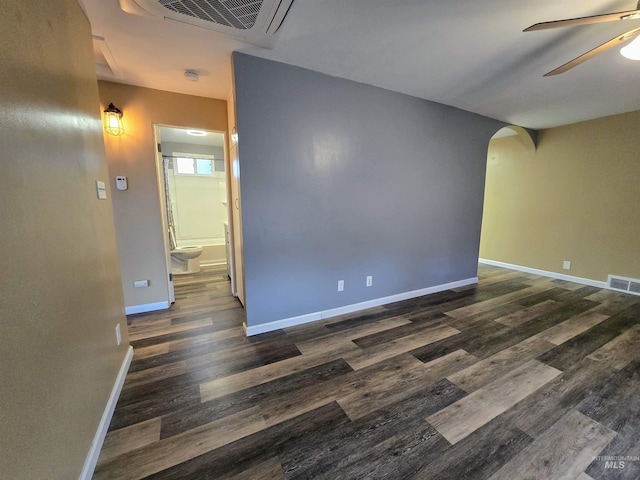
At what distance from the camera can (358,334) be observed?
7.88 ft

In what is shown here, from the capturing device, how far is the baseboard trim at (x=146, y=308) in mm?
2783

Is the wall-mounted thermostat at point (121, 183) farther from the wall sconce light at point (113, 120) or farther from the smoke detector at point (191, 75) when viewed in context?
the smoke detector at point (191, 75)

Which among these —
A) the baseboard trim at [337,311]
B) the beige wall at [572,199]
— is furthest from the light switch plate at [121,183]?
the beige wall at [572,199]

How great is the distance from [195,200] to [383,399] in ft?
17.0

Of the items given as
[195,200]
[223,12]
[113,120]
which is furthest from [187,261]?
[223,12]

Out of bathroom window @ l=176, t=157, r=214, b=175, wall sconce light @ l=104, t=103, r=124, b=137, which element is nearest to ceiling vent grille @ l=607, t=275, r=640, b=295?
wall sconce light @ l=104, t=103, r=124, b=137

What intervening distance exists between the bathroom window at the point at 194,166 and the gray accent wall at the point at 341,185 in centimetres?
350

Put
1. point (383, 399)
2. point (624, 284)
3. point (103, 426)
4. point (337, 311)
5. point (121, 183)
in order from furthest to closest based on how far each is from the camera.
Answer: point (624, 284)
point (337, 311)
point (121, 183)
point (383, 399)
point (103, 426)

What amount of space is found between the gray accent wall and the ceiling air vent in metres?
0.41

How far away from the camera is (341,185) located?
2598 mm

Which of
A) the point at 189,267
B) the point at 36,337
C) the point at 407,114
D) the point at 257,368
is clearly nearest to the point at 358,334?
the point at 257,368

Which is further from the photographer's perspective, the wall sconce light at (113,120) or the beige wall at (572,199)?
the beige wall at (572,199)

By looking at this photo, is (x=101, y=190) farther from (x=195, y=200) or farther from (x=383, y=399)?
(x=195, y=200)

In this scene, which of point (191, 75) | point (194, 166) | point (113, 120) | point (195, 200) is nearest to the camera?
point (191, 75)
